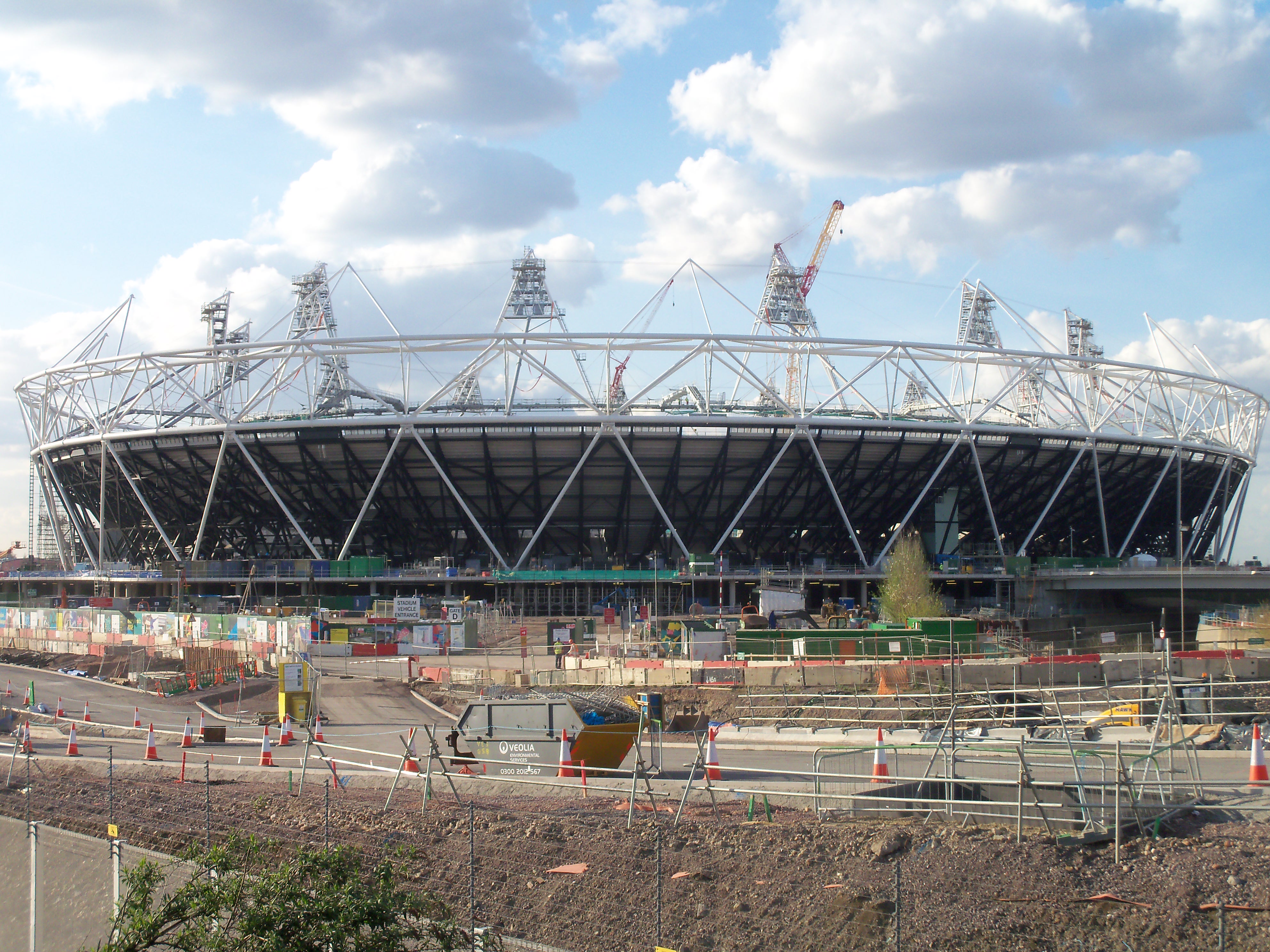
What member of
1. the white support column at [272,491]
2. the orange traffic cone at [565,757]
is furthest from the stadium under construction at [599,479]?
the orange traffic cone at [565,757]

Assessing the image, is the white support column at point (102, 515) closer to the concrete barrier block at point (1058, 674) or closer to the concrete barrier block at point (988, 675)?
the concrete barrier block at point (988, 675)

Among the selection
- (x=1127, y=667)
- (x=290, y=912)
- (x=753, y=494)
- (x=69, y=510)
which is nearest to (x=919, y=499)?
(x=753, y=494)

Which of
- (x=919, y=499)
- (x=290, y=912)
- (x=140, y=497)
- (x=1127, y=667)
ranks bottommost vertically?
(x=1127, y=667)

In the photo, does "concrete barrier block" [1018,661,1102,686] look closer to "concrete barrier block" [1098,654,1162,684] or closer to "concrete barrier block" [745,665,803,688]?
"concrete barrier block" [1098,654,1162,684]

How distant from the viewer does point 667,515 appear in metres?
59.6

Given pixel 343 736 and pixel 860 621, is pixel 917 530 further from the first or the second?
pixel 343 736

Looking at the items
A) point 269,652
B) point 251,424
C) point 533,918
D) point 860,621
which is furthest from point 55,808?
point 251,424

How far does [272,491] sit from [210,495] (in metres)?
3.76

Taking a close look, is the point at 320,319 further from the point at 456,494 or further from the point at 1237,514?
the point at 1237,514

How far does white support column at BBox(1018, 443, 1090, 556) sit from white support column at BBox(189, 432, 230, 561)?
4659 centimetres

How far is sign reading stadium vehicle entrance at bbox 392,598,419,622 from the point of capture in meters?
39.7

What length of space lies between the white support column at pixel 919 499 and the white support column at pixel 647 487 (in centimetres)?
1160

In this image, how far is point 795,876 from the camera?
31.8ft

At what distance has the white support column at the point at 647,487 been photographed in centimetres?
5350
